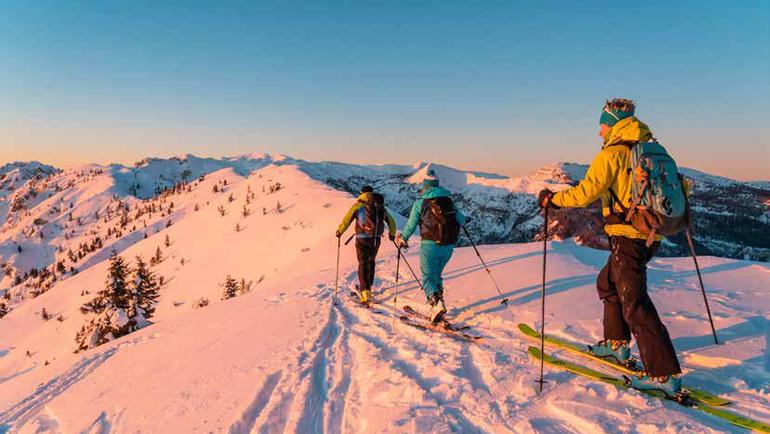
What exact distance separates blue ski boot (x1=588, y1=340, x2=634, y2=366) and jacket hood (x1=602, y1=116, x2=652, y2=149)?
259cm

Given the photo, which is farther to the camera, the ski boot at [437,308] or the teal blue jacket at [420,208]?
the teal blue jacket at [420,208]

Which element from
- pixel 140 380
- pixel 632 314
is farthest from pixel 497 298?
pixel 140 380

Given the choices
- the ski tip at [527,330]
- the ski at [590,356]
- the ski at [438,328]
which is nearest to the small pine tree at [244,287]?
the ski at [438,328]

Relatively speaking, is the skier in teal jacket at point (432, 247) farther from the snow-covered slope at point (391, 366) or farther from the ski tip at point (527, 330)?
the ski tip at point (527, 330)

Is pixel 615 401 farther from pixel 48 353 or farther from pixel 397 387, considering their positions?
pixel 48 353

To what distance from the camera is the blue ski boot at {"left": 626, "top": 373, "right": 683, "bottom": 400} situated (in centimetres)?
386

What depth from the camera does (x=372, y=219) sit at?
351 inches

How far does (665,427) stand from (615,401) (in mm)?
491

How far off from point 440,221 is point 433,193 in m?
0.55

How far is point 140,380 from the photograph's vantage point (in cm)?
550

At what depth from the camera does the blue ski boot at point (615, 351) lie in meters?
4.68

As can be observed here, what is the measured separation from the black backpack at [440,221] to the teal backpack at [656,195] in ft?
10.1

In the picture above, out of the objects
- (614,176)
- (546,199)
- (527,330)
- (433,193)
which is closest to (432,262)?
(433,193)

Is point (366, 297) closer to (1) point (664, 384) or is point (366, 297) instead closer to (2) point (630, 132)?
(1) point (664, 384)
